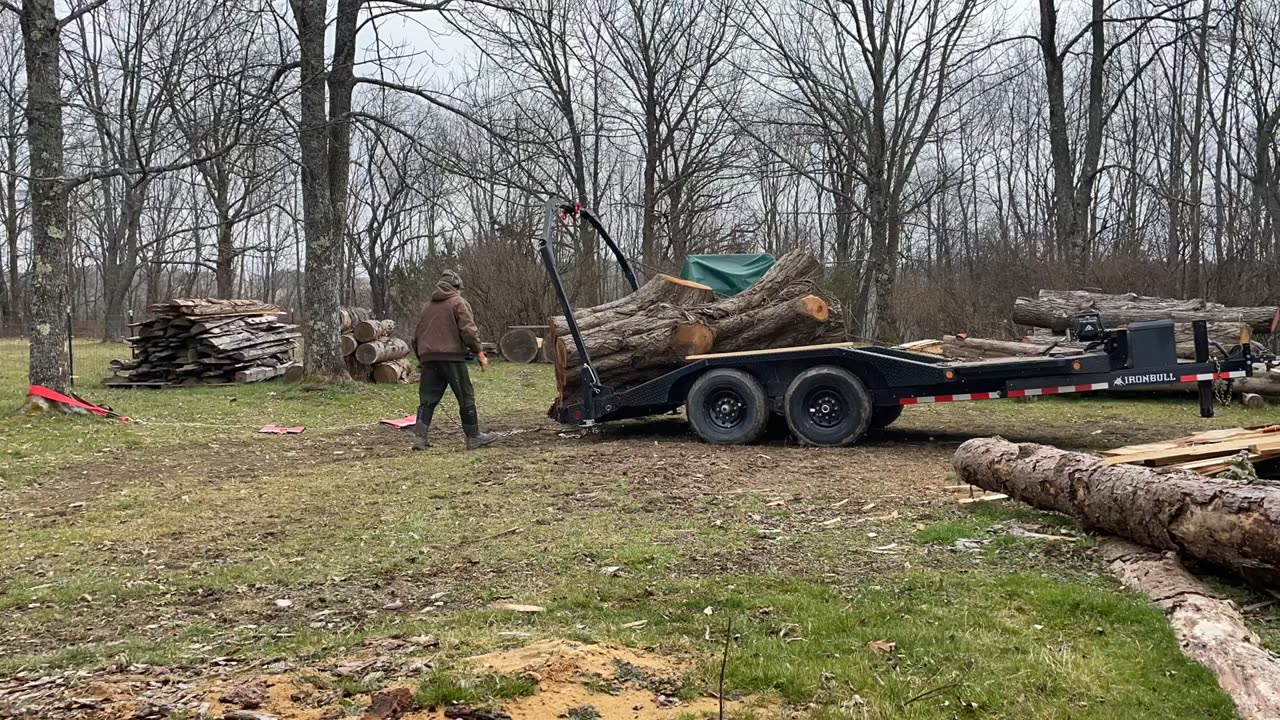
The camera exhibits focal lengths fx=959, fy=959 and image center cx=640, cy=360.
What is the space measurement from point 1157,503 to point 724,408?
578cm

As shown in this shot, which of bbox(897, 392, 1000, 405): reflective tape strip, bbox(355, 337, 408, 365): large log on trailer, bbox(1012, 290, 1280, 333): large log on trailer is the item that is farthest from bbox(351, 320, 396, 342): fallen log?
bbox(897, 392, 1000, 405): reflective tape strip

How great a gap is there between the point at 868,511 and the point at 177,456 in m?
7.30

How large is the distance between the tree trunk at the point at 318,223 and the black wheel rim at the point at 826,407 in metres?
9.32

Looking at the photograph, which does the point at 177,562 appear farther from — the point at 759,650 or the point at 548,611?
the point at 759,650

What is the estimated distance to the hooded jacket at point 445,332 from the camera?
10492 mm

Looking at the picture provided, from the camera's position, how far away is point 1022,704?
3.20 meters

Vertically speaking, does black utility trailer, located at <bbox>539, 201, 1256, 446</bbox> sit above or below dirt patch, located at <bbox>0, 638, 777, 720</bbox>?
above

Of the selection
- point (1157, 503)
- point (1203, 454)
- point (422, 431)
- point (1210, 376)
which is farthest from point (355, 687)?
point (1210, 376)

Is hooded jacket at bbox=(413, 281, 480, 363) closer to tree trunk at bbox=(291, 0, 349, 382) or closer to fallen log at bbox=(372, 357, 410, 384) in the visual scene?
tree trunk at bbox=(291, 0, 349, 382)

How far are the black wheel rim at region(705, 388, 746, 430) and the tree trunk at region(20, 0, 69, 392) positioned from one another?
863 cm

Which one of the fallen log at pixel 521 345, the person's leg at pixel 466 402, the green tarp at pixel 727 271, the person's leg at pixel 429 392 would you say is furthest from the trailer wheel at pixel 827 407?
the fallen log at pixel 521 345

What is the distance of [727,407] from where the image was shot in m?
10.5

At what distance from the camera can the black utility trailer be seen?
898cm

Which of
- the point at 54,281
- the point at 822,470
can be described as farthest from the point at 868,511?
the point at 54,281
